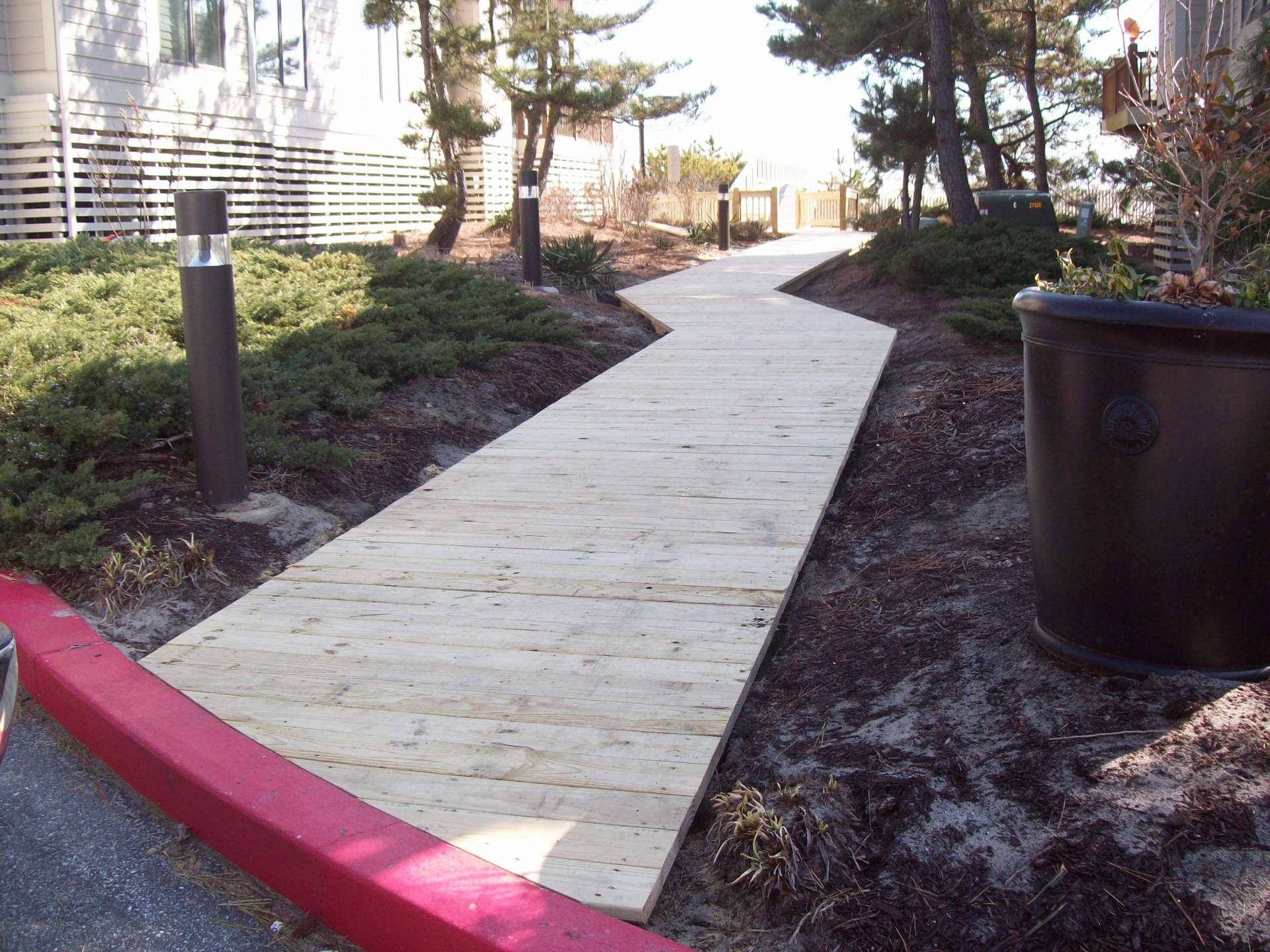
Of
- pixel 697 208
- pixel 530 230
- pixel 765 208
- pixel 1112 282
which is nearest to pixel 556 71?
pixel 530 230

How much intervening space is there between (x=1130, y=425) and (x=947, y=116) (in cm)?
1139

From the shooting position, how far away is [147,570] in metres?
3.85

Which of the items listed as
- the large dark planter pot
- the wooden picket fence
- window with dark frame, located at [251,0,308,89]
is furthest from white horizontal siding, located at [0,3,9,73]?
the wooden picket fence

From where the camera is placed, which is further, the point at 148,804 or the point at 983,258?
the point at 983,258

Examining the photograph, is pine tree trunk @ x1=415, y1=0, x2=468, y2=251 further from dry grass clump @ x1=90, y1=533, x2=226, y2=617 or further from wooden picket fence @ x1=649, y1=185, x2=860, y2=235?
dry grass clump @ x1=90, y1=533, x2=226, y2=617

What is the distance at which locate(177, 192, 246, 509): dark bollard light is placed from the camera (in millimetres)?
4293

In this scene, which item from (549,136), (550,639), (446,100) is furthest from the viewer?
(549,136)

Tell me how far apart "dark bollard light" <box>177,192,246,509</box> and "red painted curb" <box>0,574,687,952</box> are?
1.20m

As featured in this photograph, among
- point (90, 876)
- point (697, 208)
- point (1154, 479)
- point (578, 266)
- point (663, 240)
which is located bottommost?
point (90, 876)

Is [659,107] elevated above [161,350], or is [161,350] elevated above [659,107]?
[659,107]

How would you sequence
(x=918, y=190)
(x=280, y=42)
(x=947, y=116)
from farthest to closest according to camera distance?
(x=918, y=190) → (x=280, y=42) → (x=947, y=116)

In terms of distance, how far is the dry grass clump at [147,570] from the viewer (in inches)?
147

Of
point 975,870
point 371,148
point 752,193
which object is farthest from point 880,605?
point 752,193

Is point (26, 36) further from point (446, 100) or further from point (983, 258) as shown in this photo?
point (983, 258)
